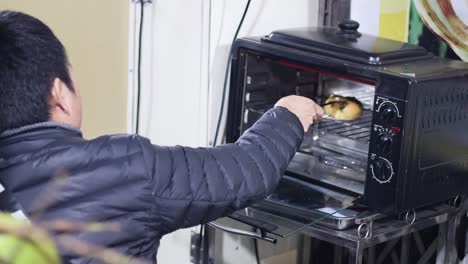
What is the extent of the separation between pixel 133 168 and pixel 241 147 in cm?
20

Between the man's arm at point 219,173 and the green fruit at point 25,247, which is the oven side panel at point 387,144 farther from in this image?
the green fruit at point 25,247

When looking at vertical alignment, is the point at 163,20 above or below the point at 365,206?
above

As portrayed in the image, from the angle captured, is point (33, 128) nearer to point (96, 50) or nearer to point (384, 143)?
point (384, 143)

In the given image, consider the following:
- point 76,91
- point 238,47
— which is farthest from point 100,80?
point 76,91

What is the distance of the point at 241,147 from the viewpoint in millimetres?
1046

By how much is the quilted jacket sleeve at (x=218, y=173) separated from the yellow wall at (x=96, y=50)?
104cm

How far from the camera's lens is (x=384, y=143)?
1418mm

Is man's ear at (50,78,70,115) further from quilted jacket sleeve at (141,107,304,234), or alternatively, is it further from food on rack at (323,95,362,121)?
food on rack at (323,95,362,121)

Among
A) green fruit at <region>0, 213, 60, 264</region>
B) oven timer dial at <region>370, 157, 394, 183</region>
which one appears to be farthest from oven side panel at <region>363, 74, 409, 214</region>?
green fruit at <region>0, 213, 60, 264</region>

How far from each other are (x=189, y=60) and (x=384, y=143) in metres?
0.82

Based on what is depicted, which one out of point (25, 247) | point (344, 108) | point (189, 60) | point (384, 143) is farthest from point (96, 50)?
point (25, 247)

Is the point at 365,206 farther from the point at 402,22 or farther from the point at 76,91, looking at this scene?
the point at 76,91

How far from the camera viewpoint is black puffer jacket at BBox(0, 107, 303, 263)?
0.89 metres

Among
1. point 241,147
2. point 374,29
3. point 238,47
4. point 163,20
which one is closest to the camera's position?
point 241,147
